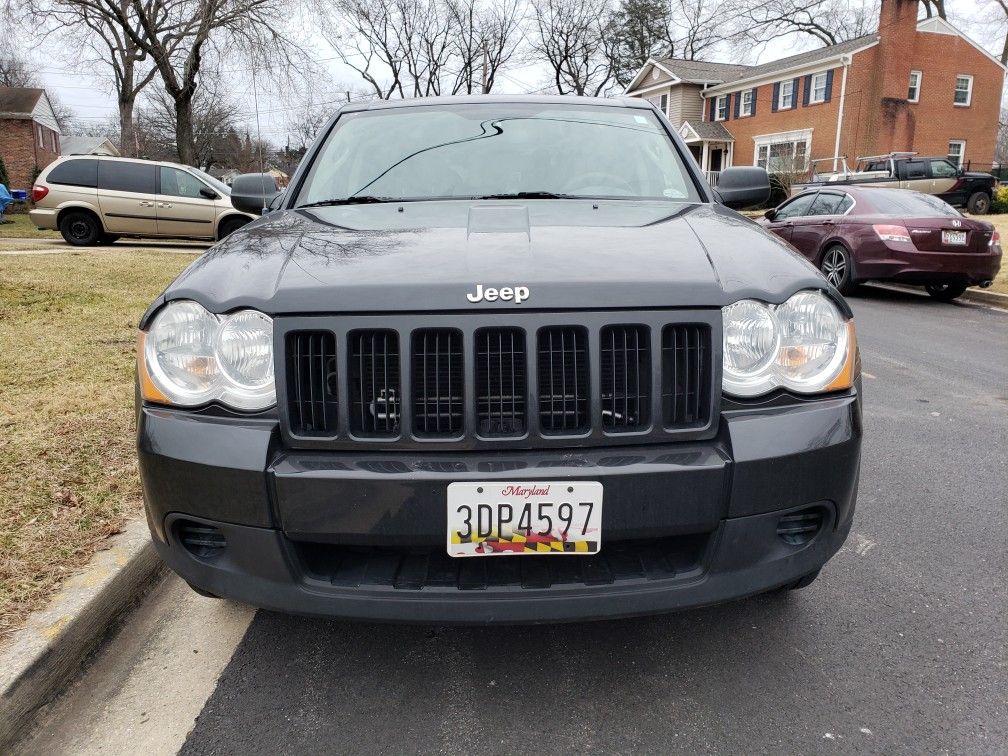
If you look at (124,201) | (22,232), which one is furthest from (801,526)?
(22,232)

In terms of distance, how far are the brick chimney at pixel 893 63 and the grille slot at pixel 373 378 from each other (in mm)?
34350

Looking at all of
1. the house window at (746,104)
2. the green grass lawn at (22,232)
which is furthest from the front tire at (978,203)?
the green grass lawn at (22,232)

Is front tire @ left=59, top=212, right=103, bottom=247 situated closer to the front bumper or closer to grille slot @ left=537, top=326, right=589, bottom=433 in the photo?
the front bumper

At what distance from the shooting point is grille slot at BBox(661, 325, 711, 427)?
6.15ft

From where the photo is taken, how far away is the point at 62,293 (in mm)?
7812

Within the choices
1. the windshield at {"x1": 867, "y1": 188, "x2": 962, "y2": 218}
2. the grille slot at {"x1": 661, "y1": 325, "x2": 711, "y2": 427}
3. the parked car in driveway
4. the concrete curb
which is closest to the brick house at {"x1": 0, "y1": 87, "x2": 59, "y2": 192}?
the parked car in driveway

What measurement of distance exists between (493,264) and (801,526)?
104 cm

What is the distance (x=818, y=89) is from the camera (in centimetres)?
3303

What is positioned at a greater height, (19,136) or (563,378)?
(19,136)

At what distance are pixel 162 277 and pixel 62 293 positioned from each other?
1957 millimetres

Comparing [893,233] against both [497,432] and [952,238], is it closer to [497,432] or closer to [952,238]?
[952,238]

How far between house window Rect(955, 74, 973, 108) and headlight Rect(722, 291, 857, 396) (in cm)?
3770

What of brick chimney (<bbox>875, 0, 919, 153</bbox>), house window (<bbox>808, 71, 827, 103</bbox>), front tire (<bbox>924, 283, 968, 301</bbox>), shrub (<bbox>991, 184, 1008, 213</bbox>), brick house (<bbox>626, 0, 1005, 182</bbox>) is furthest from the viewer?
house window (<bbox>808, 71, 827, 103</bbox>)

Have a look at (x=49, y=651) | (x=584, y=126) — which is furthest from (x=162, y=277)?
(x=49, y=651)
